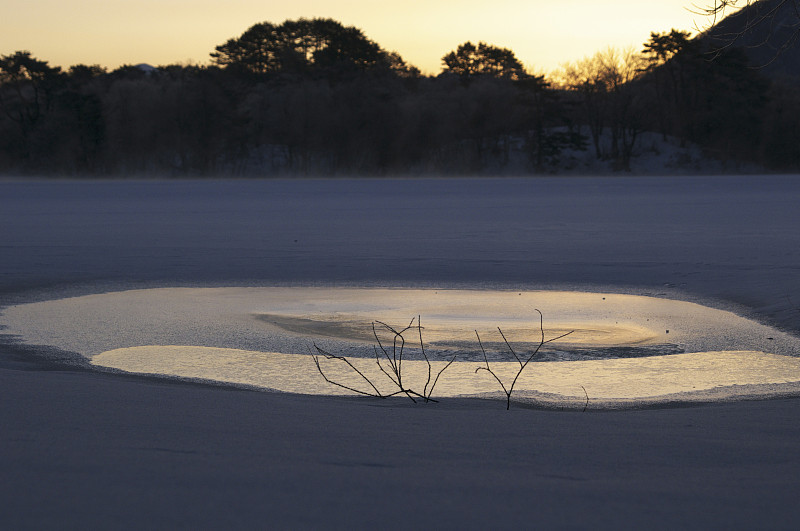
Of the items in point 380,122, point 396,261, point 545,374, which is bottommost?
point 545,374

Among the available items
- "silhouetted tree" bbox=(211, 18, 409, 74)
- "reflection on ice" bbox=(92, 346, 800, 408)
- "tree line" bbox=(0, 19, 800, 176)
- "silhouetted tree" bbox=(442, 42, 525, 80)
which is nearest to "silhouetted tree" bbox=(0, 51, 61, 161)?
"tree line" bbox=(0, 19, 800, 176)

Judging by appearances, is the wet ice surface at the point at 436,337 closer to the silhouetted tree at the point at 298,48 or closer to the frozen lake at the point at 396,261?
the frozen lake at the point at 396,261

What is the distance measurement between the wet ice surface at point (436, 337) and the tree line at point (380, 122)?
2164 inches

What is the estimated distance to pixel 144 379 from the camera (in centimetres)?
602

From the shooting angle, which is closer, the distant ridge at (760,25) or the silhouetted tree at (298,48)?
the distant ridge at (760,25)

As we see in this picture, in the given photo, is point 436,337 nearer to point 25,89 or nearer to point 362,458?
point 362,458

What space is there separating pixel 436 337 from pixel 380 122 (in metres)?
61.6

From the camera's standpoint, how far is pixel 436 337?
26.3 ft

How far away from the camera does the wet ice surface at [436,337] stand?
6.32 meters

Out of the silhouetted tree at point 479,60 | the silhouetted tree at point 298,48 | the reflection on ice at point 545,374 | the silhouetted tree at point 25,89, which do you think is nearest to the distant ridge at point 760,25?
the reflection on ice at point 545,374

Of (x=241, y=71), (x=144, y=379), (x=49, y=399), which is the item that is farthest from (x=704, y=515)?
(x=241, y=71)

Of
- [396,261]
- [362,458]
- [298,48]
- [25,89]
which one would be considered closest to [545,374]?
[362,458]

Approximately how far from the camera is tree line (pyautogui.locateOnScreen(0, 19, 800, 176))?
66.1 meters

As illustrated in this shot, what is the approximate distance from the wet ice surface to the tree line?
55.0 meters
